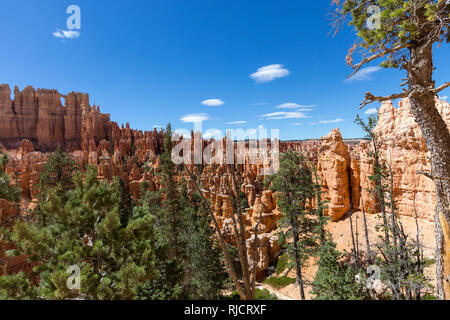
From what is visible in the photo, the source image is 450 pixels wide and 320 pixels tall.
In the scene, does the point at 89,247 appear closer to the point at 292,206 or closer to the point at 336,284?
the point at 292,206

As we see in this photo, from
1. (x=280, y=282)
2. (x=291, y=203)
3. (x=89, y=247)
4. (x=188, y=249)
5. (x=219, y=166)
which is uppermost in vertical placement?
(x=219, y=166)

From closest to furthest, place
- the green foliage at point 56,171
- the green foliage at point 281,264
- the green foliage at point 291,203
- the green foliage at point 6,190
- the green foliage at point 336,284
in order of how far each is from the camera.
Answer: the green foliage at point 6,190
the green foliage at point 336,284
the green foliage at point 291,203
the green foliage at point 56,171
the green foliage at point 281,264

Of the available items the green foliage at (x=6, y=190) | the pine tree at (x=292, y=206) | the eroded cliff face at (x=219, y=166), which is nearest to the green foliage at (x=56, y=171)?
the eroded cliff face at (x=219, y=166)

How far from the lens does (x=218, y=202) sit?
30922 millimetres

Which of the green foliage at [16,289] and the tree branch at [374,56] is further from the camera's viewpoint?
the green foliage at [16,289]

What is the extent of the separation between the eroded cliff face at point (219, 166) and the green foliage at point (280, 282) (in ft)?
5.75

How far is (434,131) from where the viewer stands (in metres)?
4.14

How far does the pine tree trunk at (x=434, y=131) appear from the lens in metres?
4.05

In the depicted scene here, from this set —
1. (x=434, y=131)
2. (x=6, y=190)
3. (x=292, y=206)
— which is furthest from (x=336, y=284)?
(x=6, y=190)

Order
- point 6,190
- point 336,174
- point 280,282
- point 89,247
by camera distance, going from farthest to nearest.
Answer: point 336,174
point 280,282
point 6,190
point 89,247

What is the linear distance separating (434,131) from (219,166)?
44288 millimetres

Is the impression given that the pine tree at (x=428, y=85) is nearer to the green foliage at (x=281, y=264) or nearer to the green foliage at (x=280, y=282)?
the green foliage at (x=280, y=282)
